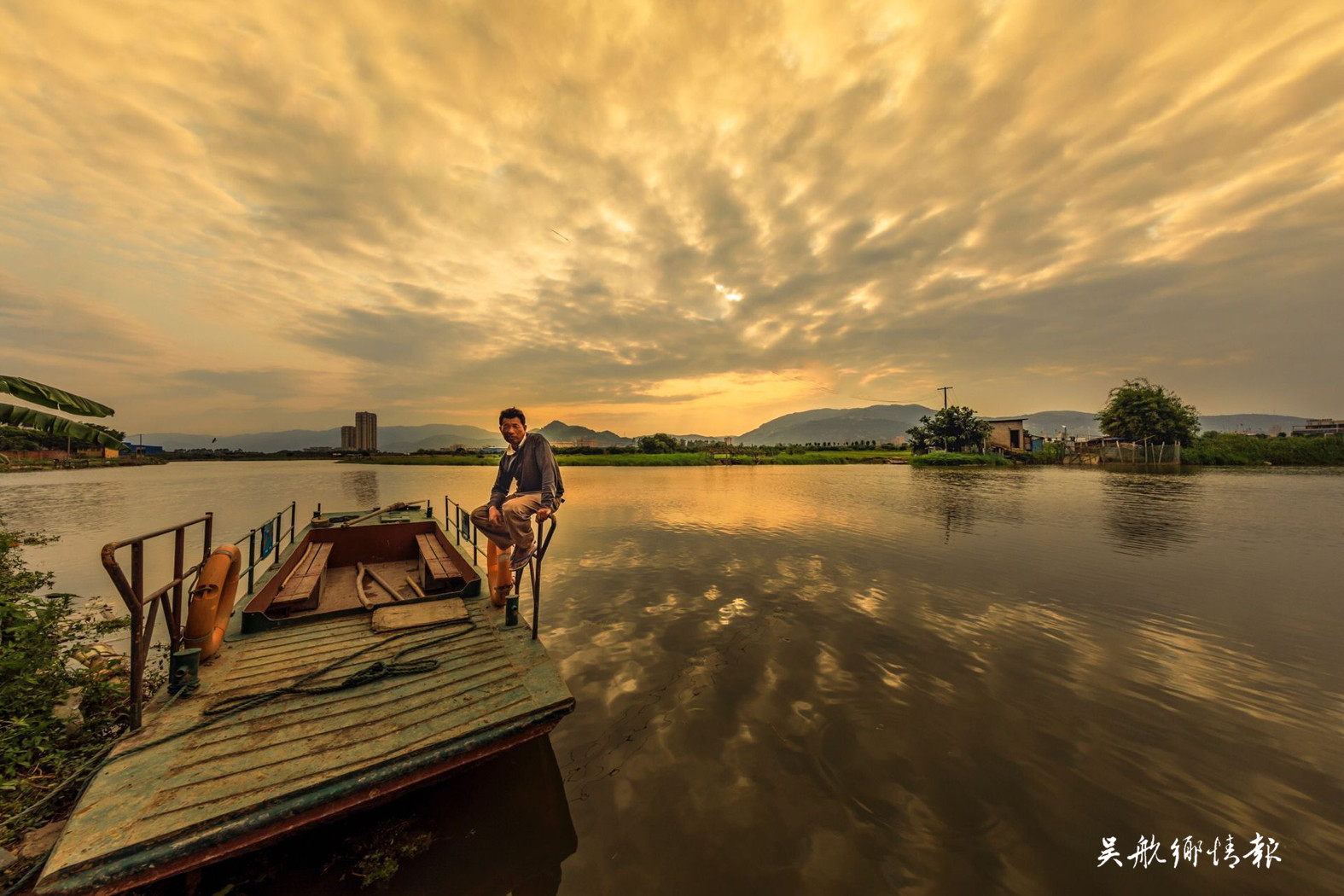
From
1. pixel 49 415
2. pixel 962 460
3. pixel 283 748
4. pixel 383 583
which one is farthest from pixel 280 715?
pixel 962 460

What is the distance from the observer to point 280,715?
4102 mm

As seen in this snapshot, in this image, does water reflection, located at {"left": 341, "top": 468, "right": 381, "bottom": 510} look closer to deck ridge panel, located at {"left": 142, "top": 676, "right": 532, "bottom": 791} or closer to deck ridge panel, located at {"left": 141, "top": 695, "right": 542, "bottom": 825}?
deck ridge panel, located at {"left": 142, "top": 676, "right": 532, "bottom": 791}

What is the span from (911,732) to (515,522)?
595 centimetres

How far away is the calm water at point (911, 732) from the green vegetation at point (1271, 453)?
66400mm

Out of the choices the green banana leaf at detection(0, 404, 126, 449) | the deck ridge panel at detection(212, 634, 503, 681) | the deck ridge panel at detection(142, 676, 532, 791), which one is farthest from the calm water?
the green banana leaf at detection(0, 404, 126, 449)

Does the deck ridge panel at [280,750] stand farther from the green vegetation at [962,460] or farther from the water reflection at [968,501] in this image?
the green vegetation at [962,460]

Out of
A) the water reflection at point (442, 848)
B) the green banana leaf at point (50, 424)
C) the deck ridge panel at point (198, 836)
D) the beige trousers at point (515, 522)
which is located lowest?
the water reflection at point (442, 848)

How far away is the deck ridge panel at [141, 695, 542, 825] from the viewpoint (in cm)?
306

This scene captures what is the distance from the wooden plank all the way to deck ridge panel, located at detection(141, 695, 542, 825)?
2375 mm

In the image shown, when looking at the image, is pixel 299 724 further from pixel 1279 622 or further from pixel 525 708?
pixel 1279 622

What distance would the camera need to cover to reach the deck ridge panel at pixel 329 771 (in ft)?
10.0

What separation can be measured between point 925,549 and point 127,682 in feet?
59.9

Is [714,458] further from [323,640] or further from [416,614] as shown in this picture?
[323,640]

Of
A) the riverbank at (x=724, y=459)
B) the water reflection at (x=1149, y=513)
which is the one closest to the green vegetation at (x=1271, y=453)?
the water reflection at (x=1149, y=513)
